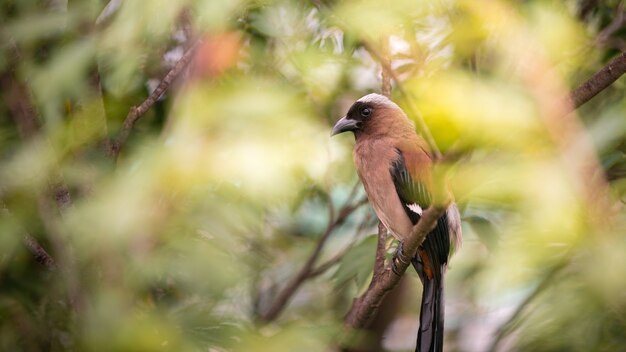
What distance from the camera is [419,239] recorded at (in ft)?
5.29

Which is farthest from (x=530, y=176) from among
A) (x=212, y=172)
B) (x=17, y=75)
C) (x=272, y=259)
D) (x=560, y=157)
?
(x=272, y=259)

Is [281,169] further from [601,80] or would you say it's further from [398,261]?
[398,261]

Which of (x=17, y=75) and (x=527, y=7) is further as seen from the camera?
(x=17, y=75)

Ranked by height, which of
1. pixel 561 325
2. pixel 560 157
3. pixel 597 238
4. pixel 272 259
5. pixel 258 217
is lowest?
pixel 272 259

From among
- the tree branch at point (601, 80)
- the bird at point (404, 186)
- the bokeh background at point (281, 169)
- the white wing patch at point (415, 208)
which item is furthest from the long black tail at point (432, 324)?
the tree branch at point (601, 80)

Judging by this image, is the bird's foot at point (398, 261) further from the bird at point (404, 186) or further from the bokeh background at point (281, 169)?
the bird at point (404, 186)

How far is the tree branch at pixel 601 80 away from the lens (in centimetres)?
112

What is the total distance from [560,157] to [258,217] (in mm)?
1471

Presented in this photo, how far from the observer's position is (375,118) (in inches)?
111

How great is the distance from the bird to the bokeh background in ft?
0.27

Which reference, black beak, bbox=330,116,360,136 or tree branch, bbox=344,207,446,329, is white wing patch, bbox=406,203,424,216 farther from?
tree branch, bbox=344,207,446,329

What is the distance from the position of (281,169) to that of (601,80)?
1.64 ft

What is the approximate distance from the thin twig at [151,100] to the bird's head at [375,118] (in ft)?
2.32

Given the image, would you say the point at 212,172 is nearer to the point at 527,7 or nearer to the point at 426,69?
the point at 426,69
